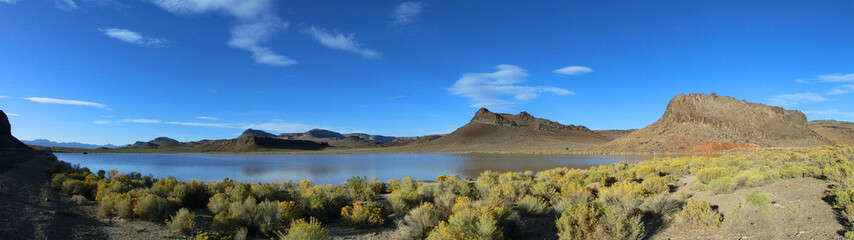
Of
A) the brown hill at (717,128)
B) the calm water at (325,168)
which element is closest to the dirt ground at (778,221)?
the calm water at (325,168)

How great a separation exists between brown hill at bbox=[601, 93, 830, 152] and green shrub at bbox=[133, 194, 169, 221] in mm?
59431

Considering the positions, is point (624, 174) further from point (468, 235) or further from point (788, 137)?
point (788, 137)

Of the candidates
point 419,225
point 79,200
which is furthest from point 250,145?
point 419,225

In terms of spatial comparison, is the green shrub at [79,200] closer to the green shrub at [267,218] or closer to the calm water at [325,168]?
the green shrub at [267,218]

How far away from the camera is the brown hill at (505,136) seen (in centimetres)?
10148

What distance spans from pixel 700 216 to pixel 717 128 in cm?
6417

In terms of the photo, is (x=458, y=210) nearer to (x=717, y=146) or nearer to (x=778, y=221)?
(x=778, y=221)

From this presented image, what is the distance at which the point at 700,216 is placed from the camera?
6.22 m

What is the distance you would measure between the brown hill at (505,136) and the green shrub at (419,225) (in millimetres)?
88433

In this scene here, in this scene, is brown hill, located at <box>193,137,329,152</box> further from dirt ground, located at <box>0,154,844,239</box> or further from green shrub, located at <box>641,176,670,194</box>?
green shrub, located at <box>641,176,670,194</box>

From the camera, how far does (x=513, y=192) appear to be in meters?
10.0

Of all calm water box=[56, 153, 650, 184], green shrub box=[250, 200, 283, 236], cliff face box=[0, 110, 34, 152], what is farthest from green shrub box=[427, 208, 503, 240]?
cliff face box=[0, 110, 34, 152]

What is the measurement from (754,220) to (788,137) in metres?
71.8

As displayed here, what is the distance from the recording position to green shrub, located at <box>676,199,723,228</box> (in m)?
6.11
